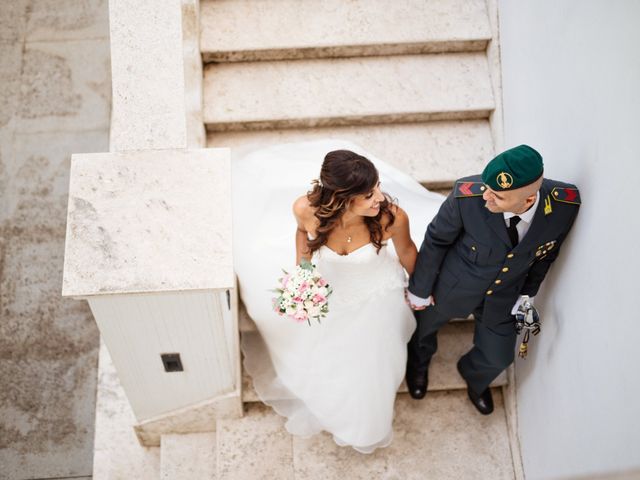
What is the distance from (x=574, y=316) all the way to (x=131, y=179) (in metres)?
1.92

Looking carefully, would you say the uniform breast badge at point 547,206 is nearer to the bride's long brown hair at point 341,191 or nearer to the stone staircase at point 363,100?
the bride's long brown hair at point 341,191

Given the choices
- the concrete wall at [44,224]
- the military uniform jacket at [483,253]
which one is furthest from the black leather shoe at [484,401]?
the concrete wall at [44,224]

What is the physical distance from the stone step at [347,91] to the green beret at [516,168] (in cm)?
158

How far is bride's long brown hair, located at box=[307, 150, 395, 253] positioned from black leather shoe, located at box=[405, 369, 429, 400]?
1065mm

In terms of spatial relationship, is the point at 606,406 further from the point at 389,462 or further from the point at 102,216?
the point at 102,216

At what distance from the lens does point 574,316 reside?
286 centimetres

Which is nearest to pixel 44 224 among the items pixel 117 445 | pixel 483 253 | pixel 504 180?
pixel 117 445

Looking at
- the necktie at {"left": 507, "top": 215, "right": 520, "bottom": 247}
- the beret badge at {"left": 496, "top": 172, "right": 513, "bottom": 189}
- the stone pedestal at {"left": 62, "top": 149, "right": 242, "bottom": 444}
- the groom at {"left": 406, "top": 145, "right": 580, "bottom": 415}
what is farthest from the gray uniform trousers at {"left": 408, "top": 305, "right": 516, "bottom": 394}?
the stone pedestal at {"left": 62, "top": 149, "right": 242, "bottom": 444}

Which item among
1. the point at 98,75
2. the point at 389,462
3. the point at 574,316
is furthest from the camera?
Result: the point at 98,75

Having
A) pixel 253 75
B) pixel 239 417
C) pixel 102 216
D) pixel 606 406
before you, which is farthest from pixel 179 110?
pixel 606 406

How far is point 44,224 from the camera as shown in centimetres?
471

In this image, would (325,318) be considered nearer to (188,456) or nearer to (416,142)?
(188,456)

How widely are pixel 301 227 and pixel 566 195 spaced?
1140 mm

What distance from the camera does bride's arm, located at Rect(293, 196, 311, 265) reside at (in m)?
3.00
